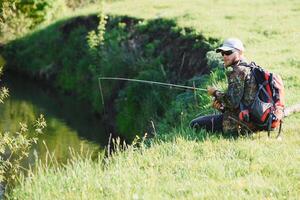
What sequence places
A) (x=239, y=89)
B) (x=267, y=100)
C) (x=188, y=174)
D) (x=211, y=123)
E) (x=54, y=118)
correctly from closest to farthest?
(x=188, y=174) < (x=267, y=100) < (x=239, y=89) < (x=211, y=123) < (x=54, y=118)

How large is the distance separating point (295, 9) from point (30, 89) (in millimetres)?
10636

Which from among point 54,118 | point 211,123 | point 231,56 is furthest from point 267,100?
point 54,118

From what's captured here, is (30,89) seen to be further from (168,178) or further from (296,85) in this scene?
(168,178)

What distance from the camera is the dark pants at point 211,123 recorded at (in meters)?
9.63

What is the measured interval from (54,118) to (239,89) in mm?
11607

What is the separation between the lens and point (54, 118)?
65.1 feet

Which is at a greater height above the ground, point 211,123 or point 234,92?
point 234,92

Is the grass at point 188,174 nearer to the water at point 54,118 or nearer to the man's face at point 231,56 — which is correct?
the man's face at point 231,56

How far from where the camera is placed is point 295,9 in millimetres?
20141

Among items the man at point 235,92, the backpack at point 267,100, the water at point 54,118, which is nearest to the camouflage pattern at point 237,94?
the man at point 235,92

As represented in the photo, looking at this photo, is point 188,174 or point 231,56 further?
point 231,56

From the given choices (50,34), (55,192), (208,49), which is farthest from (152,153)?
(50,34)

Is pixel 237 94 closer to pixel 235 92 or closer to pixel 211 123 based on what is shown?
pixel 235 92

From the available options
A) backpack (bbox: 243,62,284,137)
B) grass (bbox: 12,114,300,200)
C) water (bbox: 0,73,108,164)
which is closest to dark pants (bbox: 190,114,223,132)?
grass (bbox: 12,114,300,200)
